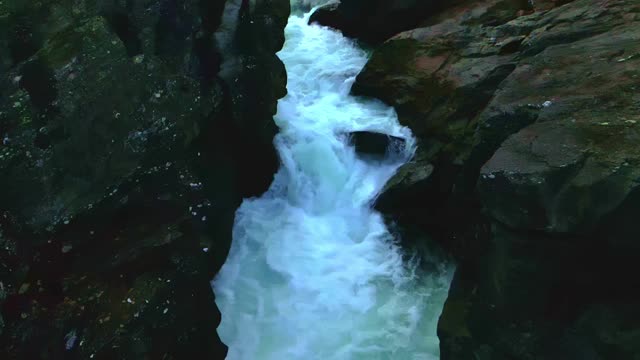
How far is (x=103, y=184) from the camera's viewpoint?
18.6 feet

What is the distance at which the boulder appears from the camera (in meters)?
9.63

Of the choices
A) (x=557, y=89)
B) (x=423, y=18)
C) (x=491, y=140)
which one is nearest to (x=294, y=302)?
(x=491, y=140)

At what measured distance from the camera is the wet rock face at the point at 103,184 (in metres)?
5.17

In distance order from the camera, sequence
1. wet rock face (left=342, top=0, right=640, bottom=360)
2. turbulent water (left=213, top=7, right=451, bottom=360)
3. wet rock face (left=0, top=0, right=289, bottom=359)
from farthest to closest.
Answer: turbulent water (left=213, top=7, right=451, bottom=360)
wet rock face (left=0, top=0, right=289, bottom=359)
wet rock face (left=342, top=0, right=640, bottom=360)

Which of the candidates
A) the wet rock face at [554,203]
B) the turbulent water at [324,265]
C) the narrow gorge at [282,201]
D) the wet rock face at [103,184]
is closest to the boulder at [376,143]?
the narrow gorge at [282,201]

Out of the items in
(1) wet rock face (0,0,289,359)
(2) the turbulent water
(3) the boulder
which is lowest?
(2) the turbulent water

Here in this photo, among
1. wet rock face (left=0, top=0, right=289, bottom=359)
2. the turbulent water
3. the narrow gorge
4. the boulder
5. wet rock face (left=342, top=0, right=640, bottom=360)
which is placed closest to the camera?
wet rock face (left=342, top=0, right=640, bottom=360)

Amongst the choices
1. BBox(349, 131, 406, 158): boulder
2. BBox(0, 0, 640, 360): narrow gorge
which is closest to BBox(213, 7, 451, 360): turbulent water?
BBox(0, 0, 640, 360): narrow gorge

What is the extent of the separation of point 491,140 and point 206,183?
3650 millimetres

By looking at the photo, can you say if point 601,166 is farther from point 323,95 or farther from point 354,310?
point 323,95

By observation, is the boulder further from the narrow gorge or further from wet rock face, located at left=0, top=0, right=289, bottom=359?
wet rock face, located at left=0, top=0, right=289, bottom=359

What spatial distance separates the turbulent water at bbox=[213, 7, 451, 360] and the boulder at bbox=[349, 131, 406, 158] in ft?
0.53

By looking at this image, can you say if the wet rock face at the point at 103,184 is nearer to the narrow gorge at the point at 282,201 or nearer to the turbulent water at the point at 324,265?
the narrow gorge at the point at 282,201

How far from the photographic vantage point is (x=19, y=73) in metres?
5.51
